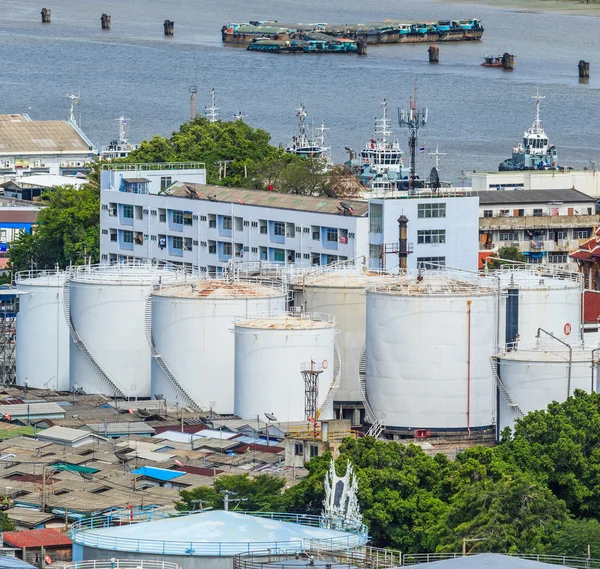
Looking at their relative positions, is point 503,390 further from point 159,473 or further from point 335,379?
point 159,473

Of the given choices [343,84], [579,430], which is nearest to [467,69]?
[343,84]

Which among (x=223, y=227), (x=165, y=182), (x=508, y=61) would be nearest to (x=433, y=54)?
(x=508, y=61)

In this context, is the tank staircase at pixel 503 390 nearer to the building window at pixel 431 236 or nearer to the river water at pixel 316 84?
the building window at pixel 431 236

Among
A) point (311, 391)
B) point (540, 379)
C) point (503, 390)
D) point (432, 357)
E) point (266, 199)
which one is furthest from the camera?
point (266, 199)

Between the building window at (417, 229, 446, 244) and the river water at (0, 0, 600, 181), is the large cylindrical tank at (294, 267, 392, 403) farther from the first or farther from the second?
the river water at (0, 0, 600, 181)

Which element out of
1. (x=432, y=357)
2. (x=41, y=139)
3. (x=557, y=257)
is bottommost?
(x=432, y=357)

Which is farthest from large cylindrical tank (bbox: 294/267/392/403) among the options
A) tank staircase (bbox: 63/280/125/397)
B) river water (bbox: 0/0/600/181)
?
river water (bbox: 0/0/600/181)

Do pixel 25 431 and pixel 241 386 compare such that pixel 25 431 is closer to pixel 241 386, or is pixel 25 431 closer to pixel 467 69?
pixel 241 386
